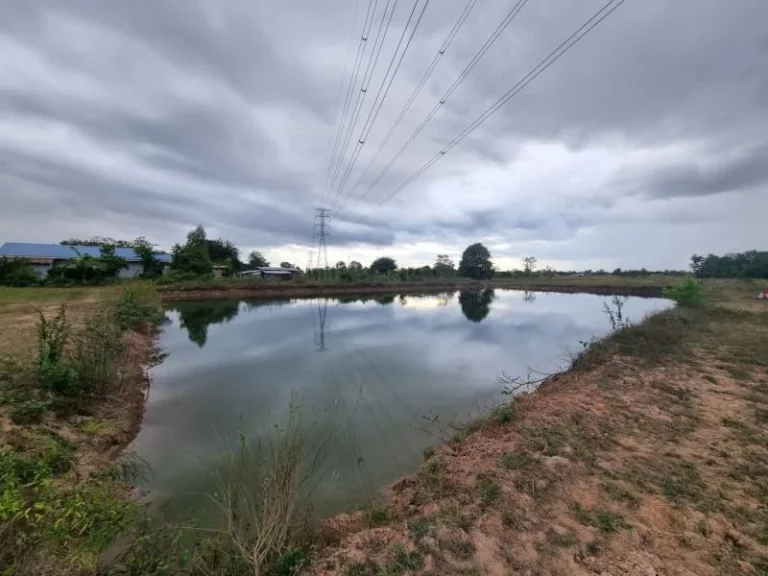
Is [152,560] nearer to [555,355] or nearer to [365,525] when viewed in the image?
[365,525]

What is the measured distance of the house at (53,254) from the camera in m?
31.9

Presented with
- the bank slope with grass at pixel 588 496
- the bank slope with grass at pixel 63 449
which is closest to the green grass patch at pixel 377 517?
the bank slope with grass at pixel 588 496

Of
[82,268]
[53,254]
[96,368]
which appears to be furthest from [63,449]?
[53,254]

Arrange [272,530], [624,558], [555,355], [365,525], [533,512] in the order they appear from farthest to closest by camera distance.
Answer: [555,355] → [365,525] → [533,512] → [272,530] → [624,558]

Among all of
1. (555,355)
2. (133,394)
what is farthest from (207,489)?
(555,355)

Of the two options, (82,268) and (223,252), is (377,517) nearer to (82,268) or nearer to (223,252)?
(82,268)

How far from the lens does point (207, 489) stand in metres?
4.72

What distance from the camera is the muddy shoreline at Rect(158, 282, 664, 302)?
102 feet

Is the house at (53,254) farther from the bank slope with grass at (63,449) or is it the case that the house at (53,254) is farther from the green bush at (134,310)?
the bank slope with grass at (63,449)

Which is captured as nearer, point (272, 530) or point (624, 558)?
point (624, 558)

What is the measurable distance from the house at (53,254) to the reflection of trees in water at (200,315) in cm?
1195

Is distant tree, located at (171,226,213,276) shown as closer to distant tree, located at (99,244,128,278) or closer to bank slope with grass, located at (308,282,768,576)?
distant tree, located at (99,244,128,278)

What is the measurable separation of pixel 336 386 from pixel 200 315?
15.9m

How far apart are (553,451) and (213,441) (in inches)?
205
